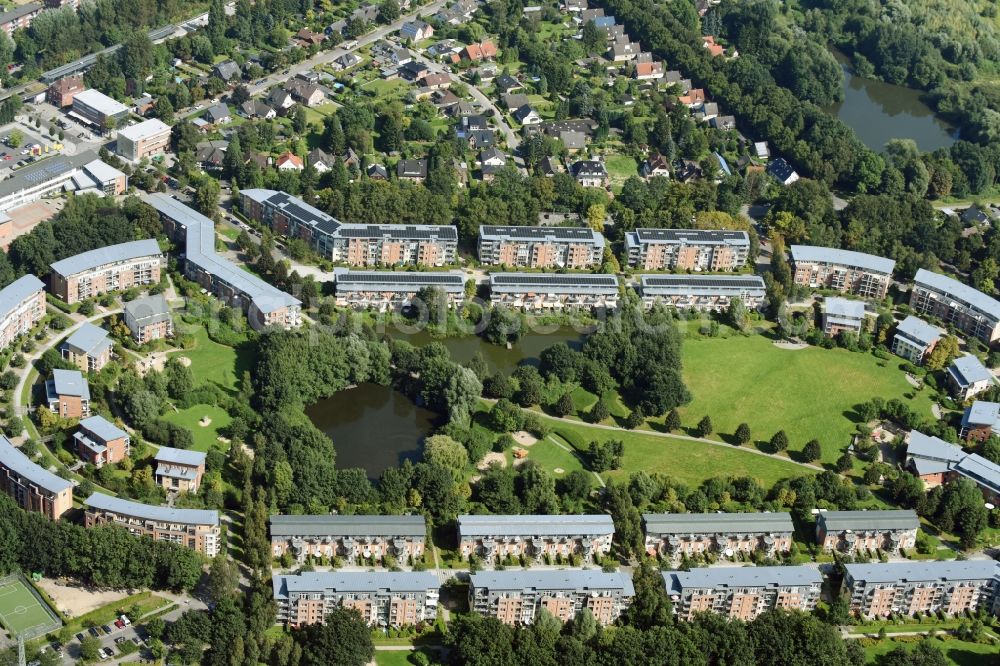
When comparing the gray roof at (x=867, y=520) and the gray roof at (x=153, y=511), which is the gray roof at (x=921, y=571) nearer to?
the gray roof at (x=867, y=520)

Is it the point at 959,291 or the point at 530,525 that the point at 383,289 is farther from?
the point at 959,291

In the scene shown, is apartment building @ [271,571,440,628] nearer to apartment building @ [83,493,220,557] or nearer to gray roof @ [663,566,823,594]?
apartment building @ [83,493,220,557]

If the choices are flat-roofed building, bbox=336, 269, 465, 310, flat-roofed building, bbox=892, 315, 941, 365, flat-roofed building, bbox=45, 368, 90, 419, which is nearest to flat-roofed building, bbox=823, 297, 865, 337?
flat-roofed building, bbox=892, 315, 941, 365

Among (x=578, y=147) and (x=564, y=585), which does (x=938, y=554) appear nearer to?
(x=564, y=585)

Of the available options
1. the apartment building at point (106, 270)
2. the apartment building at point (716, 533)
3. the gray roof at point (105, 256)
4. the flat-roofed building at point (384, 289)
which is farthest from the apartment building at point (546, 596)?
the gray roof at point (105, 256)

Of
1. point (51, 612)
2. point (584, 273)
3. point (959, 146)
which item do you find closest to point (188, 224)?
point (584, 273)
